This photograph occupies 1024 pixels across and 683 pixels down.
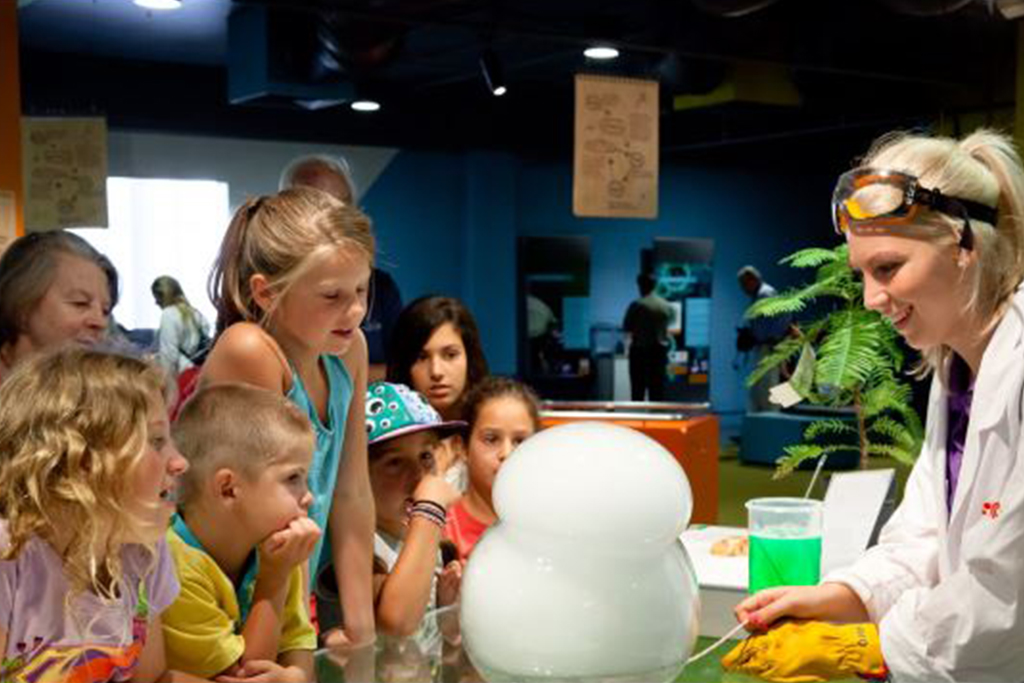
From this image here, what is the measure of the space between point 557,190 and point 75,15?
6.52 m

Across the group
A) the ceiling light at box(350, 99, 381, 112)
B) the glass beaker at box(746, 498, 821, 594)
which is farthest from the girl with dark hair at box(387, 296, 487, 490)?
the ceiling light at box(350, 99, 381, 112)

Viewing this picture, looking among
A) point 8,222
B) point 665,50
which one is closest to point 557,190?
point 665,50

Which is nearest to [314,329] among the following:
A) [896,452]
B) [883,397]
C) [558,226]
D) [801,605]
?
[801,605]

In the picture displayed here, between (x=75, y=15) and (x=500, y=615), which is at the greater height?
(x=75, y=15)

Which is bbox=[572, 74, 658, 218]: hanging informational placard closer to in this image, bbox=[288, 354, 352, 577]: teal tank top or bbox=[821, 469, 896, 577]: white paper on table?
bbox=[821, 469, 896, 577]: white paper on table

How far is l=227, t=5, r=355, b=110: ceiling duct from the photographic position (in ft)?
30.6

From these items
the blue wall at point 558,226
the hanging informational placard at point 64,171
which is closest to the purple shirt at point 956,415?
the hanging informational placard at point 64,171

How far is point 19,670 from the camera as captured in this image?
1.51 meters

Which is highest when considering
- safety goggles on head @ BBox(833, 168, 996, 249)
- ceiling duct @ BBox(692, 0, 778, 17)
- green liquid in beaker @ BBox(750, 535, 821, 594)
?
ceiling duct @ BBox(692, 0, 778, 17)

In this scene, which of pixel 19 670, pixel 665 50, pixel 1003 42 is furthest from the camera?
pixel 1003 42

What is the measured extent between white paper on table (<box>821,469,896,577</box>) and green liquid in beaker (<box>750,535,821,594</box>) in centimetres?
26

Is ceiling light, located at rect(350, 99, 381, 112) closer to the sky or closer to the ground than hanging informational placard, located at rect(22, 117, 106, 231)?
closer to the sky

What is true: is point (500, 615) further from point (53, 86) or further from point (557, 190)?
point (557, 190)

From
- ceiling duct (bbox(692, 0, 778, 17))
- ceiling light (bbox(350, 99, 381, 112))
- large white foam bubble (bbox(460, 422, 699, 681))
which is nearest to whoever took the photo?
large white foam bubble (bbox(460, 422, 699, 681))
